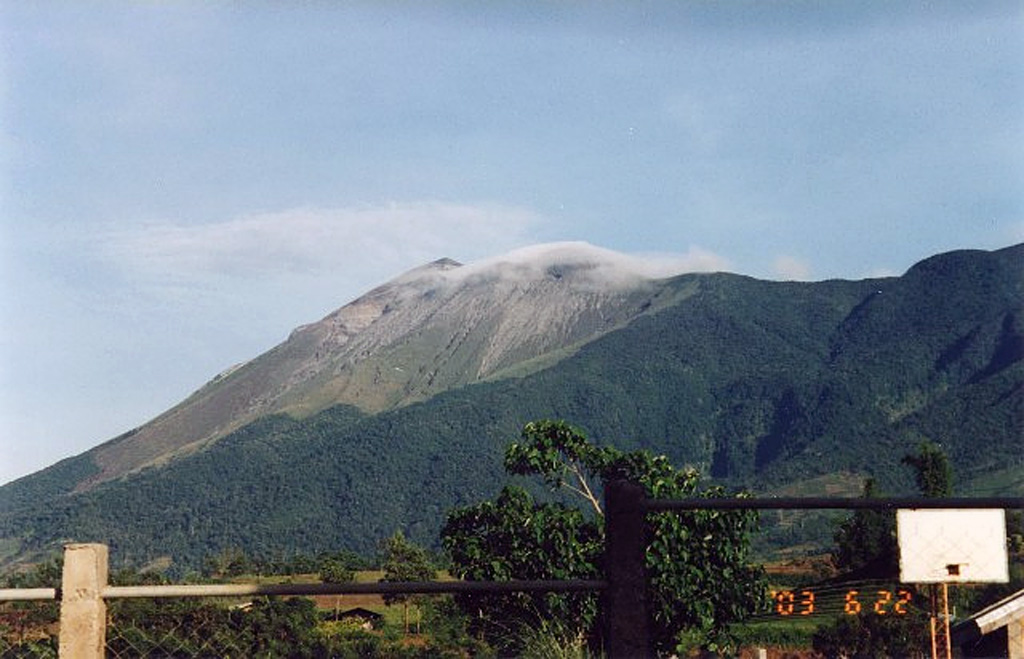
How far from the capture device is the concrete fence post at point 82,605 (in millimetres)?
4590

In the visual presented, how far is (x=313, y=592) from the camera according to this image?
4512 mm

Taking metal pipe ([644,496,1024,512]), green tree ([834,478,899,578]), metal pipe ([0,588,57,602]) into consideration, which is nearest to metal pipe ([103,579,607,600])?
metal pipe ([0,588,57,602])

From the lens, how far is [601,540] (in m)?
21.3

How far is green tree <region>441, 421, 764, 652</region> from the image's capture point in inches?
776

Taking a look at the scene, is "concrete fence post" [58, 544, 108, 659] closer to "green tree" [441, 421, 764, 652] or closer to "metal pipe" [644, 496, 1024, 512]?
"metal pipe" [644, 496, 1024, 512]

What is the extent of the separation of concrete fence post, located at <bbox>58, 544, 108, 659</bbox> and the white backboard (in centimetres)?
342

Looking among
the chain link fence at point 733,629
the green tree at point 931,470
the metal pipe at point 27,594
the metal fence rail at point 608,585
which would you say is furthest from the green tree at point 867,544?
the metal pipe at point 27,594

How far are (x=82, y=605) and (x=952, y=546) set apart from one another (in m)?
3.70

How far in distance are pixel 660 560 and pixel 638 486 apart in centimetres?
1553

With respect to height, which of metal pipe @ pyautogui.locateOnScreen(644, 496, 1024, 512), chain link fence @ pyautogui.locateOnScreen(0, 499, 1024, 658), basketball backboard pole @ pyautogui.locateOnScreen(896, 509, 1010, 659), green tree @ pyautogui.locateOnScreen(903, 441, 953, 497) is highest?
green tree @ pyautogui.locateOnScreen(903, 441, 953, 497)

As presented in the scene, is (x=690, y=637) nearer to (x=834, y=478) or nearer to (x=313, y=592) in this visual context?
(x=313, y=592)

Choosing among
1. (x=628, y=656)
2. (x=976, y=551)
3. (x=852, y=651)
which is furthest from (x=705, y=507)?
(x=852, y=651)

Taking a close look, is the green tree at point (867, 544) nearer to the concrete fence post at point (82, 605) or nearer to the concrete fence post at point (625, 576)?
the concrete fence post at point (625, 576)

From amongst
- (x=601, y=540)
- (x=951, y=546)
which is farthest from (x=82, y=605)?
(x=601, y=540)
